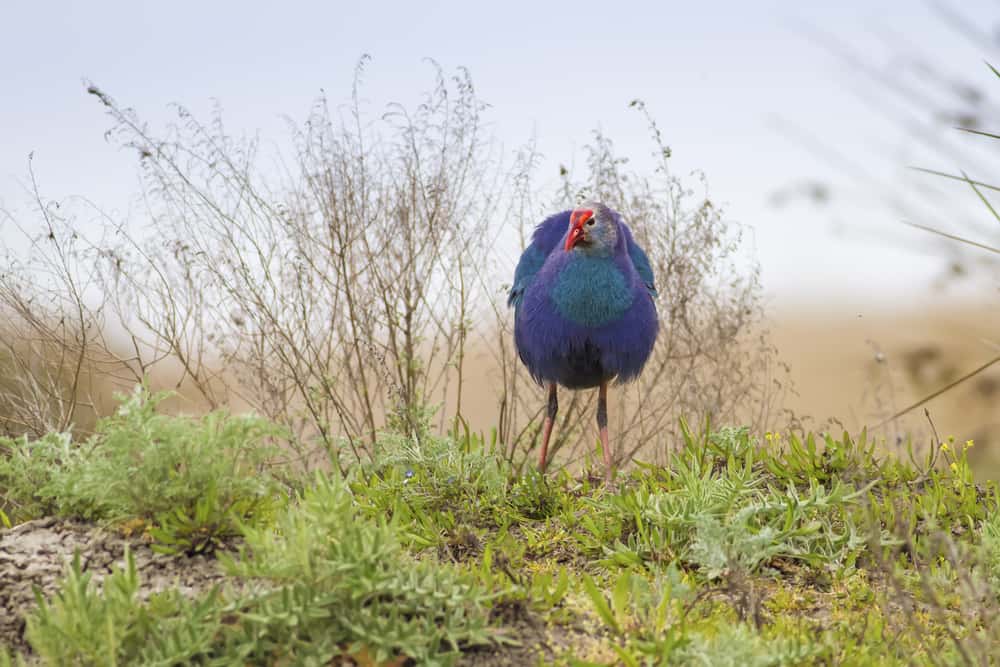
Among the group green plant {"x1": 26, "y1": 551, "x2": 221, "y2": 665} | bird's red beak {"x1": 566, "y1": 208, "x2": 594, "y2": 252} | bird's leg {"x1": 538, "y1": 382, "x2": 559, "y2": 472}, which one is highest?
bird's red beak {"x1": 566, "y1": 208, "x2": 594, "y2": 252}

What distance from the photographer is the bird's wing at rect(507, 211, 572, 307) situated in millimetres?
5000

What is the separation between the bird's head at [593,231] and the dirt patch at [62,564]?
232cm

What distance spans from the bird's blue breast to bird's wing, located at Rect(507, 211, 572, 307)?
42cm

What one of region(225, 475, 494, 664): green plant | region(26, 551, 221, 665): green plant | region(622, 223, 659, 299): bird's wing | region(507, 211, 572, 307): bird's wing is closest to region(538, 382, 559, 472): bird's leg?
region(507, 211, 572, 307): bird's wing

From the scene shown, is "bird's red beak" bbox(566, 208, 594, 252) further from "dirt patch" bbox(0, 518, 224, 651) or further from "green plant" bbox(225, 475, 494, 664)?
"dirt patch" bbox(0, 518, 224, 651)

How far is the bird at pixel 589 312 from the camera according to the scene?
14.9ft

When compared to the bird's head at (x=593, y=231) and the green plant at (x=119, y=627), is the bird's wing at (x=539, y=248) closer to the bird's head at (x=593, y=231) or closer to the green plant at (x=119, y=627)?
the bird's head at (x=593, y=231)

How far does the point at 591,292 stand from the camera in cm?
453

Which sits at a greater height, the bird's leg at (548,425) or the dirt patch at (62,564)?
the dirt patch at (62,564)

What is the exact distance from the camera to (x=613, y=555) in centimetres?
384

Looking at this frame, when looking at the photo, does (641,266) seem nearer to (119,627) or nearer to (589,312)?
(589,312)

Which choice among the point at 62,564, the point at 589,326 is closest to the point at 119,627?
the point at 62,564

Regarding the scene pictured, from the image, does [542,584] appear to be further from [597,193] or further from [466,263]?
[597,193]

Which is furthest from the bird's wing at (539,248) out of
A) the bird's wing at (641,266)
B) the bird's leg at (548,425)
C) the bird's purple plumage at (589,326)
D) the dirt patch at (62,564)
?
the dirt patch at (62,564)
